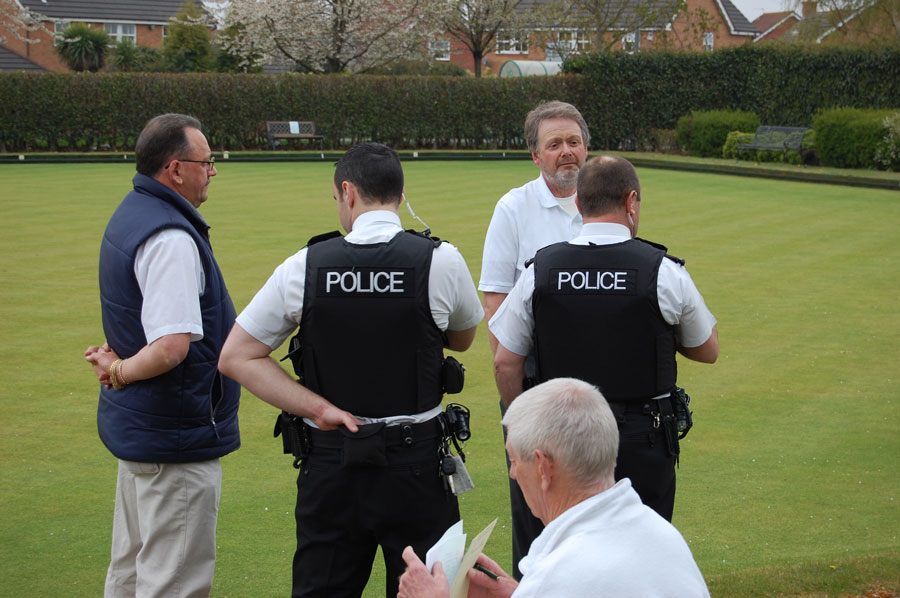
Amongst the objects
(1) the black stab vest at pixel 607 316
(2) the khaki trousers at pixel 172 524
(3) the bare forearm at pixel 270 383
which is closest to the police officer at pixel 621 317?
(1) the black stab vest at pixel 607 316

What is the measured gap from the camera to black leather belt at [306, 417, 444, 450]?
334 cm

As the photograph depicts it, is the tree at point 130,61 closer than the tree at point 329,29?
No

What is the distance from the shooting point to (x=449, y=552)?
2.61 metres

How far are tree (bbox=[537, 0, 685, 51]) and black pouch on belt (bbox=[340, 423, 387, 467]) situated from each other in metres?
39.1

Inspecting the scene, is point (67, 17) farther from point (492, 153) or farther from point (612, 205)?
point (612, 205)

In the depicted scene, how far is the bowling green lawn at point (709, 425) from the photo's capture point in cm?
479

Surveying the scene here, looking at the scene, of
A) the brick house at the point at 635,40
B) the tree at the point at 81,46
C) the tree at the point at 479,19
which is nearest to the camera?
A: the tree at the point at 81,46

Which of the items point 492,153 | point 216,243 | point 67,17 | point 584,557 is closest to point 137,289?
point 584,557

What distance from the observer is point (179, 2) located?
57062 mm

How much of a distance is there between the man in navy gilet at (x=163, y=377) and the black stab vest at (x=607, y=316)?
1349mm

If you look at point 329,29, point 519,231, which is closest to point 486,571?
point 519,231

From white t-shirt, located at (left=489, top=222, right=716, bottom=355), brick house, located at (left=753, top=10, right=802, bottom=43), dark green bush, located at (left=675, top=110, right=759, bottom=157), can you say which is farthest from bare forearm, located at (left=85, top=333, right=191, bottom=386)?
brick house, located at (left=753, top=10, right=802, bottom=43)

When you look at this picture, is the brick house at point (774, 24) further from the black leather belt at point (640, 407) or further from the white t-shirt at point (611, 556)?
the white t-shirt at point (611, 556)

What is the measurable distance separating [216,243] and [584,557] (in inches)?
493
